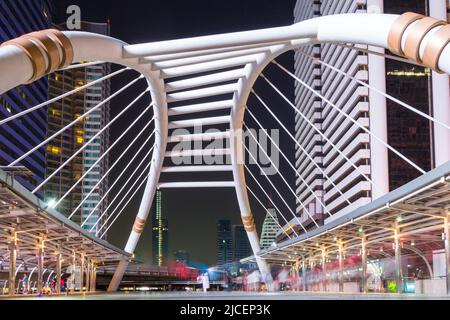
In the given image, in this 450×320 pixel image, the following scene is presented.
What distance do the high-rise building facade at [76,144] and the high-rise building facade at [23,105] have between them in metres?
30.8

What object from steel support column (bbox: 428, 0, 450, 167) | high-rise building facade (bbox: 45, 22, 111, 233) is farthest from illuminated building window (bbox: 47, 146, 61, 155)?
steel support column (bbox: 428, 0, 450, 167)

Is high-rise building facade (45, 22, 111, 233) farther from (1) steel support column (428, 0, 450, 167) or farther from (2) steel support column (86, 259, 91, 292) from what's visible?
(2) steel support column (86, 259, 91, 292)

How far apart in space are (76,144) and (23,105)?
62.5 metres

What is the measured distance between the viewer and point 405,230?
98.6 ft

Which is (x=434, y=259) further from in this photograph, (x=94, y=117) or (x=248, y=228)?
(x=94, y=117)

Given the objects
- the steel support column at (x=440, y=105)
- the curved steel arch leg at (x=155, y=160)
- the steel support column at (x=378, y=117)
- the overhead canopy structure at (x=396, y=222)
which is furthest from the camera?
the steel support column at (x=378, y=117)

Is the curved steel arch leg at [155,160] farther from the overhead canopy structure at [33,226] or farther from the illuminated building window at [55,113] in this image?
the illuminated building window at [55,113]

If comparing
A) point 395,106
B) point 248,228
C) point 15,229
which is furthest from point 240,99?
point 395,106

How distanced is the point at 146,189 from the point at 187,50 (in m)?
24.1

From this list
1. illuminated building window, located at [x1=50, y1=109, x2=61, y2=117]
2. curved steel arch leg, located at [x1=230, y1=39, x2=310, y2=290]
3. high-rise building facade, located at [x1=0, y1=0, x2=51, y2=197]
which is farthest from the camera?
illuminated building window, located at [x1=50, y1=109, x2=61, y2=117]

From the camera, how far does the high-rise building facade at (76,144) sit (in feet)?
527

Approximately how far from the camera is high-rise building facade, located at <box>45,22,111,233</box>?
16075 centimetres

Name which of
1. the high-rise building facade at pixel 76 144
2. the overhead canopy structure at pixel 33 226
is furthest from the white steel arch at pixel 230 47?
the high-rise building facade at pixel 76 144

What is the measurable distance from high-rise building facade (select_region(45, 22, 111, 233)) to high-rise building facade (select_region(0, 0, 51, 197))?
1214 inches
